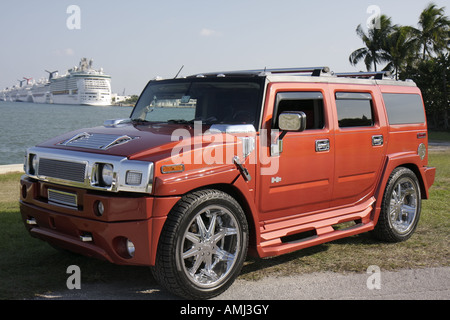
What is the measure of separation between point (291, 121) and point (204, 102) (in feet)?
3.44

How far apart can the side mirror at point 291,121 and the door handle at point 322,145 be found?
653 millimetres

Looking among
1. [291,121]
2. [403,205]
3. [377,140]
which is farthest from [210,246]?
[403,205]

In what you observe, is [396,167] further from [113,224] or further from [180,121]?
[113,224]

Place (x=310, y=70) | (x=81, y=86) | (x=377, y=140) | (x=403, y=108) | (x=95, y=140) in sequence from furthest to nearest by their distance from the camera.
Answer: (x=81, y=86) < (x=403, y=108) < (x=377, y=140) < (x=310, y=70) < (x=95, y=140)

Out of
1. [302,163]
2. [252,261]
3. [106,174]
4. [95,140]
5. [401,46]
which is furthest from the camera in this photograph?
[401,46]

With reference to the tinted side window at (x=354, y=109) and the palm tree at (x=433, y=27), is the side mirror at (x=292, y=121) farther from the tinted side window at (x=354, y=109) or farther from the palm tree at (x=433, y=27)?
the palm tree at (x=433, y=27)

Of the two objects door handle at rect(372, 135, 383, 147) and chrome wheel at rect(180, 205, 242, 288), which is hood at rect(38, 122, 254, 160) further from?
door handle at rect(372, 135, 383, 147)

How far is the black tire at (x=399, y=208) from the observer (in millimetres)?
6109

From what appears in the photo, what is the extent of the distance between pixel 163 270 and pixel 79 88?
12460cm

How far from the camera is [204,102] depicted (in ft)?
16.9

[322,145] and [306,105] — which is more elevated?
[306,105]

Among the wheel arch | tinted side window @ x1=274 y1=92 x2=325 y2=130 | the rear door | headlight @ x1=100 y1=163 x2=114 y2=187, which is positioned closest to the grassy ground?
the wheel arch

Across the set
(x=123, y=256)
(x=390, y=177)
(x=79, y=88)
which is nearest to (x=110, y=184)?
(x=123, y=256)

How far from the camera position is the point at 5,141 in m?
36.7
